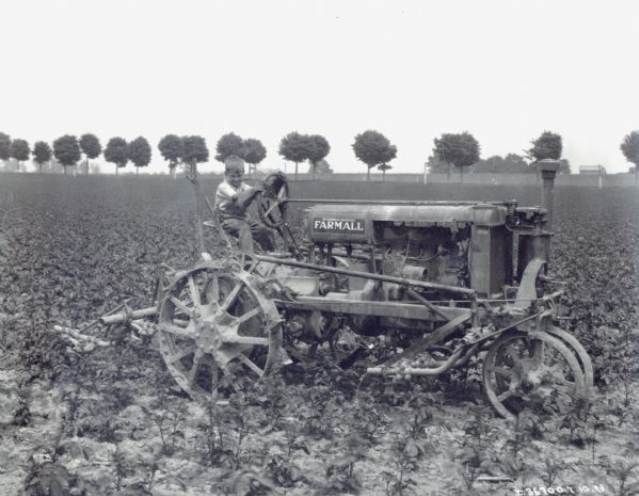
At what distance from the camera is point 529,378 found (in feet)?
16.1

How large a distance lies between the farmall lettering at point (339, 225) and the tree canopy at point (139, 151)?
60625mm

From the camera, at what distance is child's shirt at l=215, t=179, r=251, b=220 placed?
609 cm

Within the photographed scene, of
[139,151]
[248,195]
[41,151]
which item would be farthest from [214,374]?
[41,151]

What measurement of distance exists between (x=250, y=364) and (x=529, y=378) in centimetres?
196

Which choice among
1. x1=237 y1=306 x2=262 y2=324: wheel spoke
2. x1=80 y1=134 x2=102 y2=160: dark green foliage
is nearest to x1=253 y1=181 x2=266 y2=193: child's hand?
x1=237 y1=306 x2=262 y2=324: wheel spoke

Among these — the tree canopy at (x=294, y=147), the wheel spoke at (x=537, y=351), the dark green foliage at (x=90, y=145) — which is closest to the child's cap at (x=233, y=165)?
the wheel spoke at (x=537, y=351)

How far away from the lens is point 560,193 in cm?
3638

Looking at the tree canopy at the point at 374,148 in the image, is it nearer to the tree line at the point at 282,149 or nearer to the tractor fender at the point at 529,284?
the tree line at the point at 282,149

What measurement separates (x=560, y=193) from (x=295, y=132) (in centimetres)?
2229

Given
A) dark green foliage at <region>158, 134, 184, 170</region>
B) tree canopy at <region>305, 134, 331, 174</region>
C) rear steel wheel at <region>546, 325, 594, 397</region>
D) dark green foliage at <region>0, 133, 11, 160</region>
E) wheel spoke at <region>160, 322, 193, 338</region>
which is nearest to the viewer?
rear steel wheel at <region>546, 325, 594, 397</region>

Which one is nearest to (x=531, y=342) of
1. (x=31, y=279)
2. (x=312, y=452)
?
(x=312, y=452)

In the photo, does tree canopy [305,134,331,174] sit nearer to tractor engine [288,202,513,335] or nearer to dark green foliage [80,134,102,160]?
dark green foliage [80,134,102,160]

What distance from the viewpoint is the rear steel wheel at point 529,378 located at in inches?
188

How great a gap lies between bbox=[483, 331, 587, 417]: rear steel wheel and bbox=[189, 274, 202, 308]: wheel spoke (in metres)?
2.16
